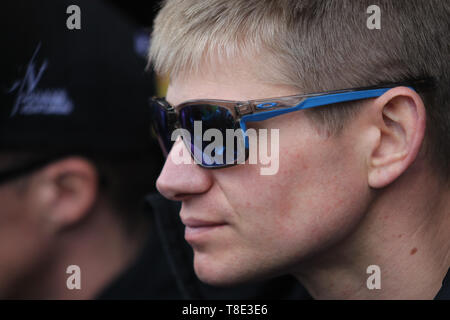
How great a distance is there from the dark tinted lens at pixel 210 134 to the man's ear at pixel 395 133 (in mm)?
447

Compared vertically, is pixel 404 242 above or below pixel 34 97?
below

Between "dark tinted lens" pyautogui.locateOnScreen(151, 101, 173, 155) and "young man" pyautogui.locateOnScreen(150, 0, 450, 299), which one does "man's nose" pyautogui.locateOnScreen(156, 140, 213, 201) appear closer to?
"young man" pyautogui.locateOnScreen(150, 0, 450, 299)

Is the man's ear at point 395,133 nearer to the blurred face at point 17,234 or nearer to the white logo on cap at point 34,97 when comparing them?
the white logo on cap at point 34,97

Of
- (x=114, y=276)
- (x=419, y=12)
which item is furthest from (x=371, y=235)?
(x=114, y=276)

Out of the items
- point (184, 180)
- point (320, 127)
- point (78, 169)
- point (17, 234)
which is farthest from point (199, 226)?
point (17, 234)

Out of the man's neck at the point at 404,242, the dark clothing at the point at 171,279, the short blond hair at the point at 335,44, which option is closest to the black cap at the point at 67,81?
the dark clothing at the point at 171,279

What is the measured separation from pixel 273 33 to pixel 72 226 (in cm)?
171

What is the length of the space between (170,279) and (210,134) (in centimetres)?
135

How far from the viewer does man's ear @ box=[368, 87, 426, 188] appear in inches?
63.3

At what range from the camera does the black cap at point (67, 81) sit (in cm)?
259

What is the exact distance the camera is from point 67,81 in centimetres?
271

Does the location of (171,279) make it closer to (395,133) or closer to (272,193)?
(272,193)

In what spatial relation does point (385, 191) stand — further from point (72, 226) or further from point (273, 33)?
point (72, 226)

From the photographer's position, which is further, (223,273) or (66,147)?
(66,147)
